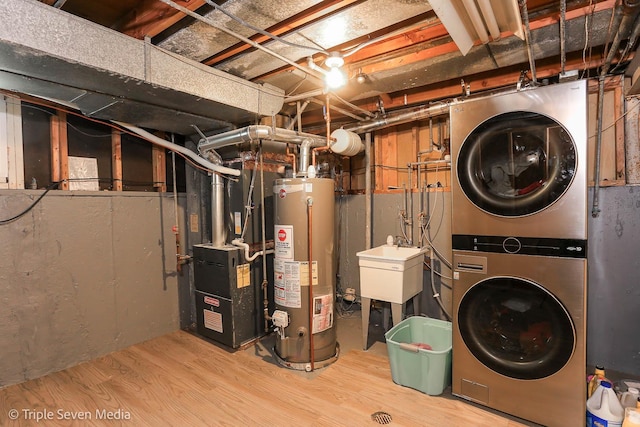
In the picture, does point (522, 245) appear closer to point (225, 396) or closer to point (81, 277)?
point (225, 396)

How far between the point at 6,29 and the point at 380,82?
2158 millimetres

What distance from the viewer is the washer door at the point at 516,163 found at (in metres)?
1.68

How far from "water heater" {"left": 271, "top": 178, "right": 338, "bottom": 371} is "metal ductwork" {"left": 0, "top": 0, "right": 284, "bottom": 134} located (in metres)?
0.77

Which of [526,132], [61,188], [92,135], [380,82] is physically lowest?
[61,188]

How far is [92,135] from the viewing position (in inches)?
112

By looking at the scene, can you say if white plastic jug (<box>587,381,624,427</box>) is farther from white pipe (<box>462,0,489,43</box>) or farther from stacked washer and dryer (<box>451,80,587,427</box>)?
white pipe (<box>462,0,489,43</box>)

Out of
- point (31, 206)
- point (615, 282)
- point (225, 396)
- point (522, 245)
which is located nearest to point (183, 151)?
point (31, 206)

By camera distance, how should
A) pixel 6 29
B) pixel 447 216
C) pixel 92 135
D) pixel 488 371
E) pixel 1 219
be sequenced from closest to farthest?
pixel 6 29 < pixel 488 371 < pixel 1 219 < pixel 92 135 < pixel 447 216

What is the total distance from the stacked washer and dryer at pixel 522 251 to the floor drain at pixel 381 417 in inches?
19.0

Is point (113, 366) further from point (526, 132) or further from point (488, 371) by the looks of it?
point (526, 132)

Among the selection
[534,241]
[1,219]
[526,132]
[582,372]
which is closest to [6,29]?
[1,219]

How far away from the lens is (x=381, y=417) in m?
1.92

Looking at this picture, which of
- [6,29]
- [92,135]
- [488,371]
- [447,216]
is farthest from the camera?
[447,216]

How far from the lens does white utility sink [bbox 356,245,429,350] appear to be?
2617 millimetres
